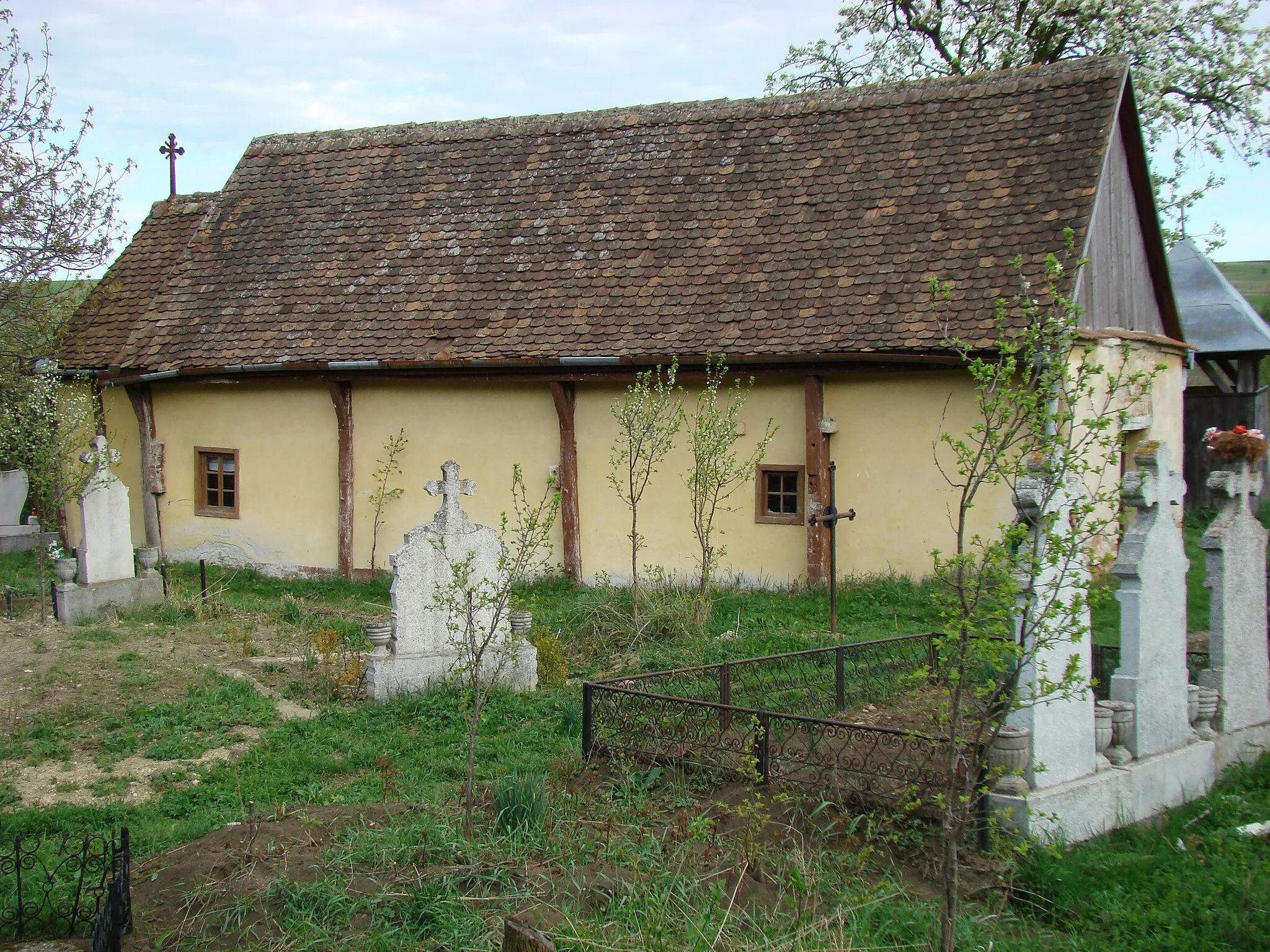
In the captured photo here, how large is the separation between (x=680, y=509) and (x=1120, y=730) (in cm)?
730

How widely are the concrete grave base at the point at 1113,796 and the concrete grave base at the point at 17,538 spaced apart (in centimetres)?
1731

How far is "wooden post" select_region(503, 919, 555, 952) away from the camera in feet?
12.3

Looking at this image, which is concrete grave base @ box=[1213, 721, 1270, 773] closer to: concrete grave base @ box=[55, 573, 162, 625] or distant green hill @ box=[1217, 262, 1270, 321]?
concrete grave base @ box=[55, 573, 162, 625]

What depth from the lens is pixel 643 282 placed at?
1400cm

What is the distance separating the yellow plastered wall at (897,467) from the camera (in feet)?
39.6

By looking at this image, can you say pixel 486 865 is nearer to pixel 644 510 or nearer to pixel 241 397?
pixel 644 510

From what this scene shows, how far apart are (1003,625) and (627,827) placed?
236 centimetres

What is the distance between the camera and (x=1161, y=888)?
5387 millimetres

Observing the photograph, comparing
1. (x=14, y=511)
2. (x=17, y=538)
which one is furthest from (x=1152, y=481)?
(x=14, y=511)

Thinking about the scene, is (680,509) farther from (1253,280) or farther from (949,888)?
(1253,280)

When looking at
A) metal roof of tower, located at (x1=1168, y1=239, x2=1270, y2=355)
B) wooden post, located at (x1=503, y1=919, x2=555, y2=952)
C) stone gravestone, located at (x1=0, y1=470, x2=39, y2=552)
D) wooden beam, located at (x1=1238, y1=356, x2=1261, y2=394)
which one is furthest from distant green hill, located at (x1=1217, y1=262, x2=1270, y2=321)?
wooden post, located at (x1=503, y1=919, x2=555, y2=952)

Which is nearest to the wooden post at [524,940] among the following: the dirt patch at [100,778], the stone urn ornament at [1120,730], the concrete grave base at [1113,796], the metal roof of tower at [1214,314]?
the concrete grave base at [1113,796]

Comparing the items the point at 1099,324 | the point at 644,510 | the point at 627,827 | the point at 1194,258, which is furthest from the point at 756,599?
the point at 1194,258

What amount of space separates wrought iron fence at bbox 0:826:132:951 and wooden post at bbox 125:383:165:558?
446 inches
